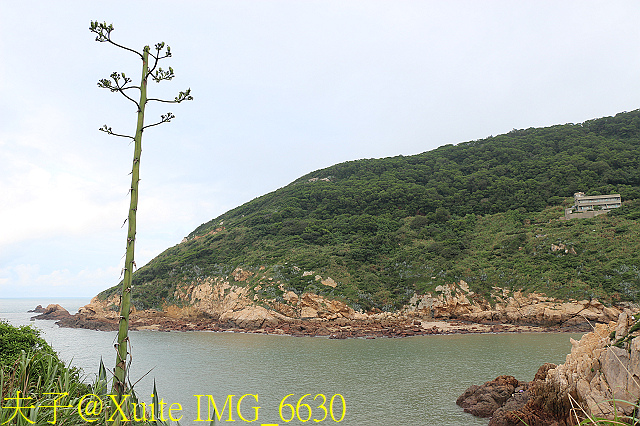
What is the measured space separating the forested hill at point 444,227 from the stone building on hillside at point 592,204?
1.95 m

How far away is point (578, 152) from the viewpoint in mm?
65062

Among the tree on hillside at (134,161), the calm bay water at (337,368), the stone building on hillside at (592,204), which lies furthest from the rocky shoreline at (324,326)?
the tree on hillside at (134,161)

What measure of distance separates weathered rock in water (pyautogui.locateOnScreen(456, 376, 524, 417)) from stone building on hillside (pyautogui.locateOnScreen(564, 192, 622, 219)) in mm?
43272

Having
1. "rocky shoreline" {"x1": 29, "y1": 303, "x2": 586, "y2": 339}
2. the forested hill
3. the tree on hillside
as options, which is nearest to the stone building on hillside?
the forested hill

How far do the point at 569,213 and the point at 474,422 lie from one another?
4708cm

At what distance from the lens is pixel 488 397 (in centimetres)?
1241

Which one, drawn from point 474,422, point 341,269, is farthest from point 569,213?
point 474,422

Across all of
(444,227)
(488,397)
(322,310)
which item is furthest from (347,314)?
(488,397)

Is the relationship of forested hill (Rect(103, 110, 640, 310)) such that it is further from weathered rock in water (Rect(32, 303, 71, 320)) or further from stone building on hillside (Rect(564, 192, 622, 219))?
weathered rock in water (Rect(32, 303, 71, 320))

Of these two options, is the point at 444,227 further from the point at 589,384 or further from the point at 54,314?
the point at 54,314

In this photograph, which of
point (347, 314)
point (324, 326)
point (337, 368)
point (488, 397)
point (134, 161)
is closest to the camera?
point (134, 161)

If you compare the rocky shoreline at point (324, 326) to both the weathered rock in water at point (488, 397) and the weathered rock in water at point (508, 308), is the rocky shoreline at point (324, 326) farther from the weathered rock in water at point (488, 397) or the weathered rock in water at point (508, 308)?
the weathered rock in water at point (488, 397)

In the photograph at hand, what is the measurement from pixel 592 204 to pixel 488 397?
48492 millimetres

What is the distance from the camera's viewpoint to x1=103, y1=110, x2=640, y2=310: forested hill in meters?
41.0
